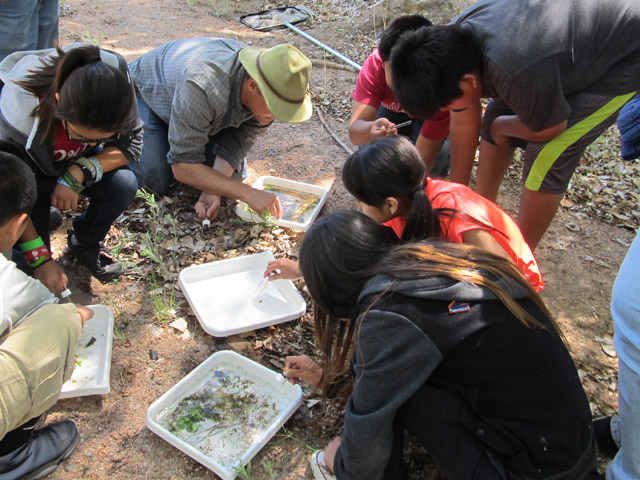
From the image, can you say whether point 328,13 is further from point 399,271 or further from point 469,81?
point 399,271

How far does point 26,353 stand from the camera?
1688 mm

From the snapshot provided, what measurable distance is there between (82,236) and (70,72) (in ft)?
2.82

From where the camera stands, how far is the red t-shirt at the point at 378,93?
300 cm

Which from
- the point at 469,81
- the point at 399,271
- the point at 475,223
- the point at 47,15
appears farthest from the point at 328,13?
the point at 399,271

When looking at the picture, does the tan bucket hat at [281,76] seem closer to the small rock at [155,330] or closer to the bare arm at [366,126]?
the bare arm at [366,126]

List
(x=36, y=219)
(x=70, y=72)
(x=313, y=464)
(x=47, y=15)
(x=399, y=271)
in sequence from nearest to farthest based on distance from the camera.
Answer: (x=399, y=271) → (x=313, y=464) → (x=70, y=72) → (x=36, y=219) → (x=47, y=15)

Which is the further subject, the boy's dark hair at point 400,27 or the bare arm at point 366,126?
the bare arm at point 366,126

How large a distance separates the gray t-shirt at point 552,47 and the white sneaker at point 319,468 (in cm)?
162

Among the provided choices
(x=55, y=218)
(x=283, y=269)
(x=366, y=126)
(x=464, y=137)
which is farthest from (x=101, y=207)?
(x=464, y=137)

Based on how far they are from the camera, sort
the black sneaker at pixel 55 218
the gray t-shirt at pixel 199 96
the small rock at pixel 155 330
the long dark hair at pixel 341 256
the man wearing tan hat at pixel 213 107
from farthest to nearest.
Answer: the black sneaker at pixel 55 218
the gray t-shirt at pixel 199 96
the man wearing tan hat at pixel 213 107
the small rock at pixel 155 330
the long dark hair at pixel 341 256

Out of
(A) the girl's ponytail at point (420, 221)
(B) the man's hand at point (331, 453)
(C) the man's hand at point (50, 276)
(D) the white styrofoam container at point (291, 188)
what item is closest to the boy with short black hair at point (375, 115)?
(D) the white styrofoam container at point (291, 188)

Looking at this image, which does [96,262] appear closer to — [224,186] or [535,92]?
[224,186]

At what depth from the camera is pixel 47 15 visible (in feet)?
11.5

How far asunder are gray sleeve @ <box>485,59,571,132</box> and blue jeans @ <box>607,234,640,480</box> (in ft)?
2.68
